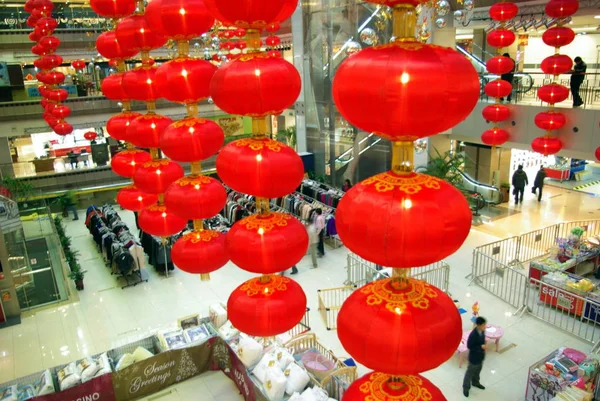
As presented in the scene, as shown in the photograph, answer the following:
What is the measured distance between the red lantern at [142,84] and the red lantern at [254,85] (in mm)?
1343

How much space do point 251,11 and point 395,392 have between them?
219 cm

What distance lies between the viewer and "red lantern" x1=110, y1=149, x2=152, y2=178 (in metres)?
4.89

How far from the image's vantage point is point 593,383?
6.32 metres

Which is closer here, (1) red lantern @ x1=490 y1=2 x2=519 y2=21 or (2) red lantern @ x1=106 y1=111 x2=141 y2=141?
(2) red lantern @ x1=106 y1=111 x2=141 y2=141

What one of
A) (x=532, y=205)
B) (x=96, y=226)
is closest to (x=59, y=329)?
(x=96, y=226)

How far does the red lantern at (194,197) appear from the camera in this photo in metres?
3.90

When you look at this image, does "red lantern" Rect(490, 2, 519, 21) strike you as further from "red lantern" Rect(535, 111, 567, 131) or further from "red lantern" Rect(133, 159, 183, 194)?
"red lantern" Rect(133, 159, 183, 194)

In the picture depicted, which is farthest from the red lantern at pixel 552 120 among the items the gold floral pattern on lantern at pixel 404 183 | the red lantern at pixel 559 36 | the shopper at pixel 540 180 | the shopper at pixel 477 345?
the shopper at pixel 540 180

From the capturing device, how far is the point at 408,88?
6.18 feet

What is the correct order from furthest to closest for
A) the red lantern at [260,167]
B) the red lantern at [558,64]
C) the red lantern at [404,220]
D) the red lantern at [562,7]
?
the red lantern at [558,64], the red lantern at [562,7], the red lantern at [260,167], the red lantern at [404,220]

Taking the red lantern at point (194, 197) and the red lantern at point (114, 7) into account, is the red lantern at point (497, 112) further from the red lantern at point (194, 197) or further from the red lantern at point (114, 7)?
the red lantern at point (114, 7)

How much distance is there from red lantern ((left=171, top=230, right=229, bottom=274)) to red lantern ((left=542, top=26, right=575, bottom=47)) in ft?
18.1

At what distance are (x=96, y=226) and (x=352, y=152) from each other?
7.82 meters

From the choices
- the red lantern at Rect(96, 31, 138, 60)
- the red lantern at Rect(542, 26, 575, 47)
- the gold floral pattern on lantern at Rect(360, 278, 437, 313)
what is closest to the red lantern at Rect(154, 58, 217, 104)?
the red lantern at Rect(96, 31, 138, 60)
